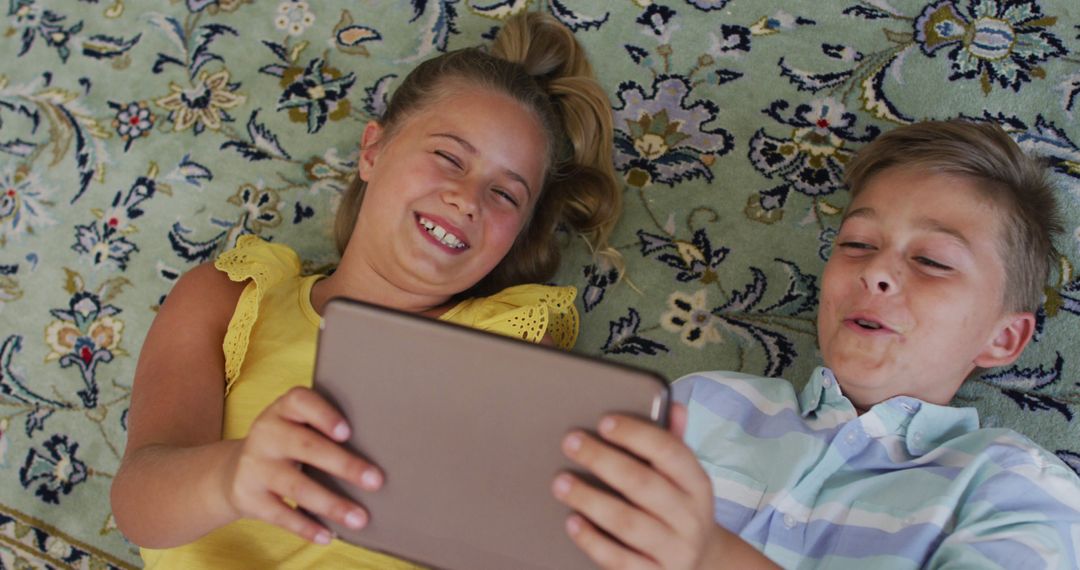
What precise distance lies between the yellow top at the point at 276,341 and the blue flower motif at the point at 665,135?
0.91 ft

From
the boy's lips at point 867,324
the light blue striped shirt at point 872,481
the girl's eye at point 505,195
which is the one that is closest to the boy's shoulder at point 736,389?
the light blue striped shirt at point 872,481

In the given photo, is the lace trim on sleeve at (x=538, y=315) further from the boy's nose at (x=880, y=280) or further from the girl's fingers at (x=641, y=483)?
the girl's fingers at (x=641, y=483)

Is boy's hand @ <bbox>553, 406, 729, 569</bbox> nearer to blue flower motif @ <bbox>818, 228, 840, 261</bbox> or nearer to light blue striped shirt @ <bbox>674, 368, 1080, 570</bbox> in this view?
light blue striped shirt @ <bbox>674, 368, 1080, 570</bbox>

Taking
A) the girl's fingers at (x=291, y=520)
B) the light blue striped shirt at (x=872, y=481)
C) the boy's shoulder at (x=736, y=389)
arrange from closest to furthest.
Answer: the girl's fingers at (x=291, y=520), the light blue striped shirt at (x=872, y=481), the boy's shoulder at (x=736, y=389)

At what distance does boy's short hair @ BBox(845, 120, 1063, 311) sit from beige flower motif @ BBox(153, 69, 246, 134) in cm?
113

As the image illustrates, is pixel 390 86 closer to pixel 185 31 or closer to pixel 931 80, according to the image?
pixel 185 31

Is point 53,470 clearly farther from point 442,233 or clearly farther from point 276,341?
point 442,233

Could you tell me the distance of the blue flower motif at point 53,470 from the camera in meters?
1.48

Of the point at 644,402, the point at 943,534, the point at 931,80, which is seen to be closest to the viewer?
the point at 644,402

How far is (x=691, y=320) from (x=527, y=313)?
11.8 inches

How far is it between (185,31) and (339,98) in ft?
1.17

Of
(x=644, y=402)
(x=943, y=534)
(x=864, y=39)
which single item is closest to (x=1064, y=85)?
(x=864, y=39)

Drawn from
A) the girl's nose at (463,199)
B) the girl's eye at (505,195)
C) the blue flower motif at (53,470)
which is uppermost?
the girl's eye at (505,195)

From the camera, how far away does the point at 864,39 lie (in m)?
1.44
